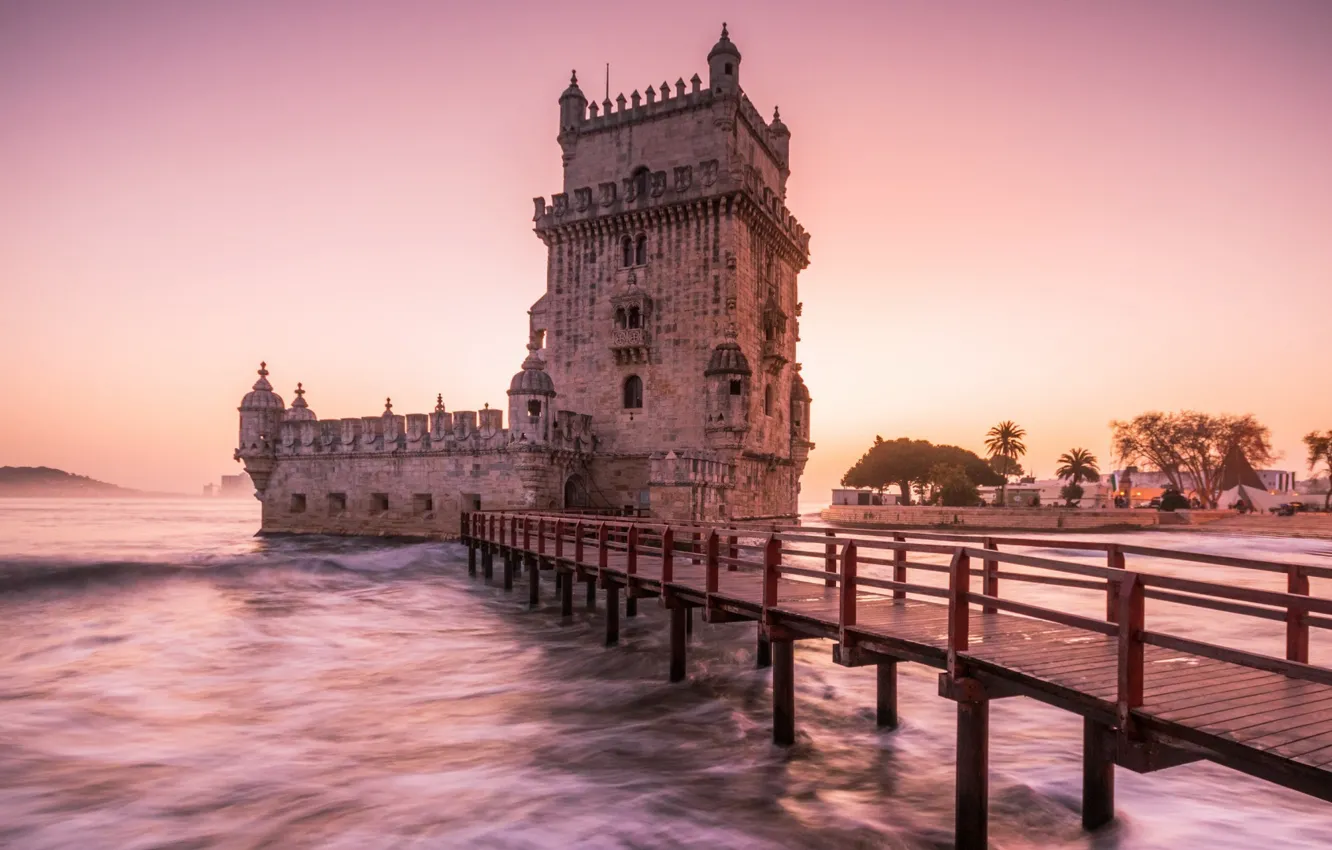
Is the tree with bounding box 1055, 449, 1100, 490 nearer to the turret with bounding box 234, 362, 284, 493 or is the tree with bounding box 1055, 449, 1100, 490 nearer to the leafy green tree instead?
the leafy green tree

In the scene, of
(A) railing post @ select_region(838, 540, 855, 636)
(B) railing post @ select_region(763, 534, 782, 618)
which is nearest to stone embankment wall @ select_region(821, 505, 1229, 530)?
(B) railing post @ select_region(763, 534, 782, 618)

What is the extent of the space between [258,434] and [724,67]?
1105 inches

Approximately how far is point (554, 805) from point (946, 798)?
4.53 metres

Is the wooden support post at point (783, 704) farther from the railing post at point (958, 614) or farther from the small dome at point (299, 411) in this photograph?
the small dome at point (299, 411)

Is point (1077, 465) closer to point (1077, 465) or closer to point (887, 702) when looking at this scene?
point (1077, 465)

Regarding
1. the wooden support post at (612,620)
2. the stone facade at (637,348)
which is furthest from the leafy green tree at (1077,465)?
the wooden support post at (612,620)

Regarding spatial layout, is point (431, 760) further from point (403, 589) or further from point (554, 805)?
point (403, 589)

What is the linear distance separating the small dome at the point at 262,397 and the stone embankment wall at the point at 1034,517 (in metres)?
43.9

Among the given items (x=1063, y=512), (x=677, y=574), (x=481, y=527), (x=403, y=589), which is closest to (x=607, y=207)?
(x=481, y=527)

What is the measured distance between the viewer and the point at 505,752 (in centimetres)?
1088

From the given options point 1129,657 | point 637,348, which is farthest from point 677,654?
point 637,348

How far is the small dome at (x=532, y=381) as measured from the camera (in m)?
30.2

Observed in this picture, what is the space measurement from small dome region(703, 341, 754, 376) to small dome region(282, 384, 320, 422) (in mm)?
22018

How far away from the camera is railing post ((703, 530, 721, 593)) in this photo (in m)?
11.5
